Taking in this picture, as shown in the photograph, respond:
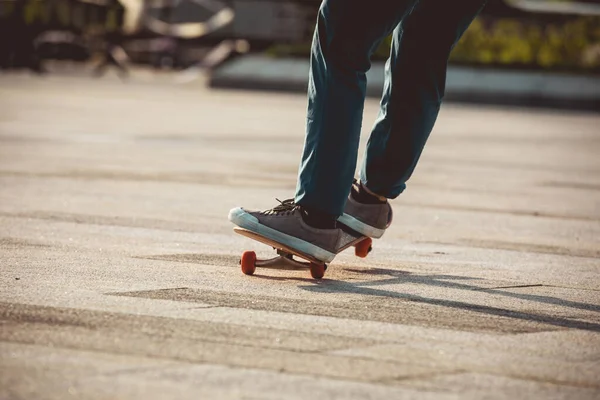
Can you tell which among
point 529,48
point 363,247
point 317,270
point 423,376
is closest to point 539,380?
point 423,376

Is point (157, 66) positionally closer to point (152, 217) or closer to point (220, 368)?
point (152, 217)

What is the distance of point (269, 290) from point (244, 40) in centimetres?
3019

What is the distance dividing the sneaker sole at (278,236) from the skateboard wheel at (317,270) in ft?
0.09

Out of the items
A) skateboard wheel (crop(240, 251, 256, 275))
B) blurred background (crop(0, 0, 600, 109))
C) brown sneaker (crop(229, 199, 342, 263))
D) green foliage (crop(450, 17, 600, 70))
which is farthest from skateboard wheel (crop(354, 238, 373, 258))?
green foliage (crop(450, 17, 600, 70))

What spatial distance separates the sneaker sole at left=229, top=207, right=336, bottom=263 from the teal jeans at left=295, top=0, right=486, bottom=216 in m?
0.14

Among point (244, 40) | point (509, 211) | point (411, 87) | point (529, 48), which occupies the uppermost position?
point (411, 87)

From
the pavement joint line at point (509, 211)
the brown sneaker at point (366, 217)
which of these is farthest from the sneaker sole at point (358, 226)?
the pavement joint line at point (509, 211)

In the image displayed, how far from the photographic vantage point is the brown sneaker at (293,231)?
16.8 ft

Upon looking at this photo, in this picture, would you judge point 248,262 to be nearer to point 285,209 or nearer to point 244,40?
point 285,209

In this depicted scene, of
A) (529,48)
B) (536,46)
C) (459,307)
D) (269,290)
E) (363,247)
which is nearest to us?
Result: (459,307)

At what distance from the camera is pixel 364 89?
5.11 meters

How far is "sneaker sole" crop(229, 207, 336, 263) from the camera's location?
5.11 m

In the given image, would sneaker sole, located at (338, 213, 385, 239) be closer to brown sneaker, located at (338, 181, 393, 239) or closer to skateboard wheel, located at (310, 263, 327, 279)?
brown sneaker, located at (338, 181, 393, 239)

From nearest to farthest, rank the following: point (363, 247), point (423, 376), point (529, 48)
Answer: point (423, 376) → point (363, 247) → point (529, 48)
